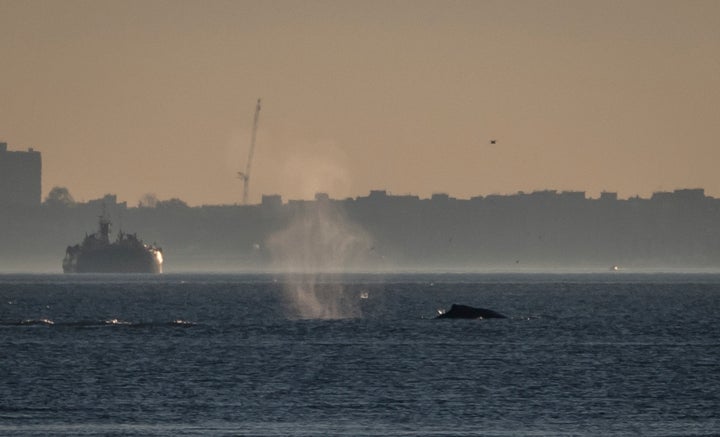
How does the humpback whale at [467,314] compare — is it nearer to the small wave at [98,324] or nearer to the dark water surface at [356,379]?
the dark water surface at [356,379]

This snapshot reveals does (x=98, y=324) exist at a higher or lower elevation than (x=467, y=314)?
lower

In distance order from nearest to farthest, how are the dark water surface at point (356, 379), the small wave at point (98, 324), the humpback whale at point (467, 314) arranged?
the dark water surface at point (356, 379) < the small wave at point (98, 324) < the humpback whale at point (467, 314)

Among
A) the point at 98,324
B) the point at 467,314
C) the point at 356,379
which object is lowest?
the point at 356,379

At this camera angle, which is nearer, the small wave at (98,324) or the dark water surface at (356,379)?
the dark water surface at (356,379)

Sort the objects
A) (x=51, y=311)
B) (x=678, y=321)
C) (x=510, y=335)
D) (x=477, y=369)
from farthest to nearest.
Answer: (x=51, y=311), (x=678, y=321), (x=510, y=335), (x=477, y=369)

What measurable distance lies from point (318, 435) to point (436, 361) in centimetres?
4014

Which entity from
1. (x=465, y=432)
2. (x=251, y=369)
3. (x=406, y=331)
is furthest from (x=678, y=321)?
(x=465, y=432)

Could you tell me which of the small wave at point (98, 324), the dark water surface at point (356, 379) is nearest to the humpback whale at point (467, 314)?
the dark water surface at point (356, 379)

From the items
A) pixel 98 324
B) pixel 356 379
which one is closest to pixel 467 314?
pixel 98 324

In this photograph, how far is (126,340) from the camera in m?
132

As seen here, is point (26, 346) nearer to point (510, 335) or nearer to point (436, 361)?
point (436, 361)

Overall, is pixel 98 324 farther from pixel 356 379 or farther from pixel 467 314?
pixel 356 379

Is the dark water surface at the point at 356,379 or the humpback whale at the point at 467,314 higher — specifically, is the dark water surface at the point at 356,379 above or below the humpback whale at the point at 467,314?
below

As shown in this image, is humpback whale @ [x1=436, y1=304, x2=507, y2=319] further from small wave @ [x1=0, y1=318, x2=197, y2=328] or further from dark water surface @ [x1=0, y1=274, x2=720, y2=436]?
small wave @ [x1=0, y1=318, x2=197, y2=328]
